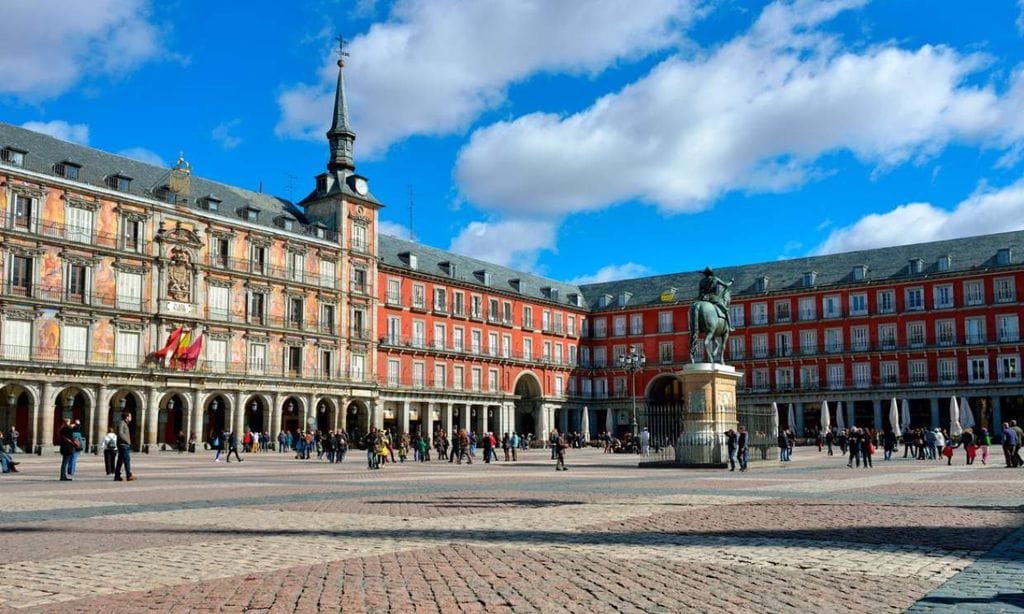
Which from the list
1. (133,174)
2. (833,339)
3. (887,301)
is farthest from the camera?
(833,339)

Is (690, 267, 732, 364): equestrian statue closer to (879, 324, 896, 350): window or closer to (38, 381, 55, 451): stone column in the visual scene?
(38, 381, 55, 451): stone column

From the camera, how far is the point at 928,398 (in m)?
69.5

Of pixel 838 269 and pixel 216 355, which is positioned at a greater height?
pixel 838 269

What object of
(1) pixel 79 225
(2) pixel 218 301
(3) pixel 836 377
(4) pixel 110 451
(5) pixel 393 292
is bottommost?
(4) pixel 110 451

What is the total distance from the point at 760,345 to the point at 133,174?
4810 cm

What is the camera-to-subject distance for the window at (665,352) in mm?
80000

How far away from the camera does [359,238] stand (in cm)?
6431

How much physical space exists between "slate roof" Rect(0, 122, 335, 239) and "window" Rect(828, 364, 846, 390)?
40194 millimetres

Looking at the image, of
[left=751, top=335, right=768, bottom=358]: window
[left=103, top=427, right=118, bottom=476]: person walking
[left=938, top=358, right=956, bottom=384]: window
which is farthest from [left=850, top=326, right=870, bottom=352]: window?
[left=103, top=427, right=118, bottom=476]: person walking

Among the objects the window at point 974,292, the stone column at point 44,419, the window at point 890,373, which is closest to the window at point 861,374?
the window at point 890,373

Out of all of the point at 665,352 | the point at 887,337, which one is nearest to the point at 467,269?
the point at 665,352

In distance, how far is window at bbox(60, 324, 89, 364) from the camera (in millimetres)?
48469

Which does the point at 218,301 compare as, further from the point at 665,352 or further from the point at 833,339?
the point at 833,339

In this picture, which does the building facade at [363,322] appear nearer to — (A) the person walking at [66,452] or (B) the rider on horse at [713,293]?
(B) the rider on horse at [713,293]
